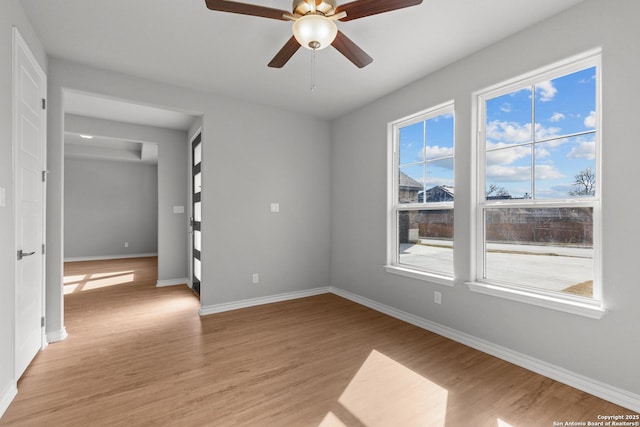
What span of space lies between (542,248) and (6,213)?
152 inches

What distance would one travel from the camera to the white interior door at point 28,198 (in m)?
2.09

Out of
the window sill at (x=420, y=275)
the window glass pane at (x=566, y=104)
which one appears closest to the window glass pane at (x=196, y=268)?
the window sill at (x=420, y=275)

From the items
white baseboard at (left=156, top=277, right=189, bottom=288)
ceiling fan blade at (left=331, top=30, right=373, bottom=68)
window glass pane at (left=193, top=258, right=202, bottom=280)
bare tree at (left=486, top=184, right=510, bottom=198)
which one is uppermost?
ceiling fan blade at (left=331, top=30, right=373, bottom=68)

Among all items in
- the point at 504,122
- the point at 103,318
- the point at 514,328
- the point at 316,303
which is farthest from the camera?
the point at 316,303

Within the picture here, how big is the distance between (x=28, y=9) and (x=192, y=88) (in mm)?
1484

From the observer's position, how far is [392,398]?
6.50 ft

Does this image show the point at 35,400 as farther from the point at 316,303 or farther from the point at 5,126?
the point at 316,303

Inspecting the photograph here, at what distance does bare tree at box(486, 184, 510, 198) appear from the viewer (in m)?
Result: 2.60

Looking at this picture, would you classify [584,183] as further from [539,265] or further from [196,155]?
[196,155]

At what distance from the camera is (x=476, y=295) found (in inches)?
106

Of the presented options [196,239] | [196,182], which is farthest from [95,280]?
[196,182]

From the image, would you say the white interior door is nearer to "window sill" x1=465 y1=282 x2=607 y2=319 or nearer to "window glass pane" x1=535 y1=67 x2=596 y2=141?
"window sill" x1=465 y1=282 x2=607 y2=319

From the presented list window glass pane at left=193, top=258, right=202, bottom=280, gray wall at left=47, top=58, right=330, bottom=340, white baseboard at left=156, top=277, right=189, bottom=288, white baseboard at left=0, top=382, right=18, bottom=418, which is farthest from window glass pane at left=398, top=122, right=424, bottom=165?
white baseboard at left=156, top=277, right=189, bottom=288

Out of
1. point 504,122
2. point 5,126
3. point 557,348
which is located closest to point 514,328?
point 557,348
